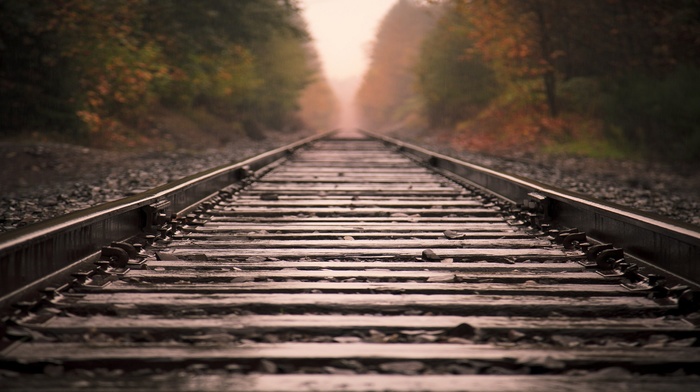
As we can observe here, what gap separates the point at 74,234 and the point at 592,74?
1955 centimetres

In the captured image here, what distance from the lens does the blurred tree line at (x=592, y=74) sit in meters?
12.9

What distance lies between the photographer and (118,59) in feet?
46.1

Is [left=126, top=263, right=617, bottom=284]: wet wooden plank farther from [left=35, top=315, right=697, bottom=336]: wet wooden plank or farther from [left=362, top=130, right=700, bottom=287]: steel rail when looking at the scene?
[left=35, top=315, right=697, bottom=336]: wet wooden plank

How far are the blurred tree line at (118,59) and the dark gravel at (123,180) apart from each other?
2.02m

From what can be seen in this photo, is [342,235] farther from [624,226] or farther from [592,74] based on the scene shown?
[592,74]

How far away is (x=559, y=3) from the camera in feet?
61.6

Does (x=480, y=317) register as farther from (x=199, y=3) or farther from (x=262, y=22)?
(x=262, y=22)

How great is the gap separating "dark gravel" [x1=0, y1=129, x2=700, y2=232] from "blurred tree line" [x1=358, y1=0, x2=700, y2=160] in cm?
139

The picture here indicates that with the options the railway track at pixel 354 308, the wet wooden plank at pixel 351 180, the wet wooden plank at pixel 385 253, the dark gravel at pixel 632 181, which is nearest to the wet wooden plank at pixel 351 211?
the railway track at pixel 354 308

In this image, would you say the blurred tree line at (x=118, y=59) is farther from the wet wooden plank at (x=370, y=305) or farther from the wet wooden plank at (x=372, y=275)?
the wet wooden plank at (x=370, y=305)

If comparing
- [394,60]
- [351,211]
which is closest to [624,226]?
[351,211]

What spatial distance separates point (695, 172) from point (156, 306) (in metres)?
11.2

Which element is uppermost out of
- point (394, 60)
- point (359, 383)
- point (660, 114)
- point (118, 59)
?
point (394, 60)

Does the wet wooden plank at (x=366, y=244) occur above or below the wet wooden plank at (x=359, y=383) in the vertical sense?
above
